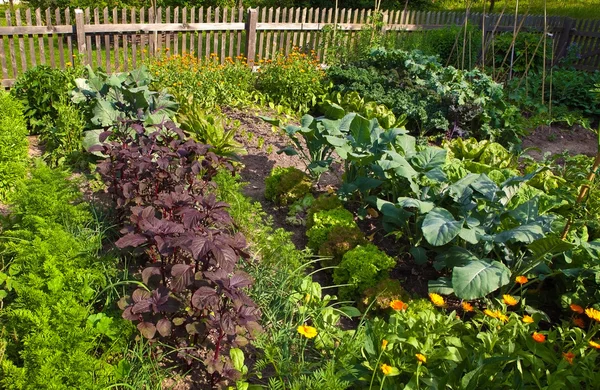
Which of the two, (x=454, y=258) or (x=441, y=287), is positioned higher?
(x=454, y=258)

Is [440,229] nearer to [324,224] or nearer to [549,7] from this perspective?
[324,224]

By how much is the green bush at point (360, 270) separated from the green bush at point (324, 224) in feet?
1.31

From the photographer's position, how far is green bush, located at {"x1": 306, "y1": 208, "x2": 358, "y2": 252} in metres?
4.19

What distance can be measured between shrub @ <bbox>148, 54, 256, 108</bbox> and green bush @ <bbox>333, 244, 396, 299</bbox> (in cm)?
363

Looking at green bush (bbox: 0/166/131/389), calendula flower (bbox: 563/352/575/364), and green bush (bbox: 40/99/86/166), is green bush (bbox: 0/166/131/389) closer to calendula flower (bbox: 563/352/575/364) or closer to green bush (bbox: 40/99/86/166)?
green bush (bbox: 40/99/86/166)

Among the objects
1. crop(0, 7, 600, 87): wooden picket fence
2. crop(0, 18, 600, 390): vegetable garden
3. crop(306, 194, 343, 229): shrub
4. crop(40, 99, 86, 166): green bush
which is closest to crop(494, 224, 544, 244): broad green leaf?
crop(0, 18, 600, 390): vegetable garden

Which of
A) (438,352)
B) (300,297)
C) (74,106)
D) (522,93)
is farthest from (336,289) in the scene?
(522,93)

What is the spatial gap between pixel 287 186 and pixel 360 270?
148cm

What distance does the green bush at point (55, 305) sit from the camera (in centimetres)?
235

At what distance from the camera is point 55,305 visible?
2.56 m

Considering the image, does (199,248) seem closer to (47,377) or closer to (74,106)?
(47,377)

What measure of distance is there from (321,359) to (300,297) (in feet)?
1.63

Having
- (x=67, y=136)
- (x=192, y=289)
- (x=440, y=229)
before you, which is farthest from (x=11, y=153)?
(x=440, y=229)

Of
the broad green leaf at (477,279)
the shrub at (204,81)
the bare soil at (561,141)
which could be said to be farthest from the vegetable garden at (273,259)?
the bare soil at (561,141)
